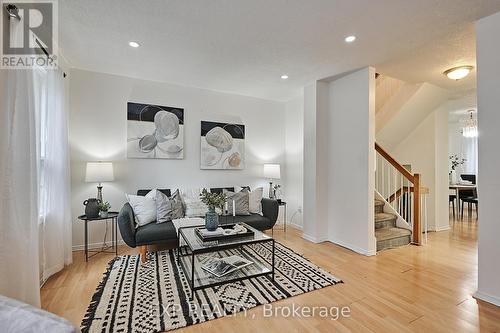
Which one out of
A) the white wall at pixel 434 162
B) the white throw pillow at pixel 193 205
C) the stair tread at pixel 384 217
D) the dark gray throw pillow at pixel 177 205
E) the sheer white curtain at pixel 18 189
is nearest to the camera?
the sheer white curtain at pixel 18 189

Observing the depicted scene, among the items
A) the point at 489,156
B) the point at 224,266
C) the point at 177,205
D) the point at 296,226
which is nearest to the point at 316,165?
the point at 296,226

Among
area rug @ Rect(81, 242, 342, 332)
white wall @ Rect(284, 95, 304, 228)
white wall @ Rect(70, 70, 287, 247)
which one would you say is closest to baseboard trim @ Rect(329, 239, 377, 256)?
area rug @ Rect(81, 242, 342, 332)

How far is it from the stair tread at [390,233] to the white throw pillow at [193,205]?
103 inches

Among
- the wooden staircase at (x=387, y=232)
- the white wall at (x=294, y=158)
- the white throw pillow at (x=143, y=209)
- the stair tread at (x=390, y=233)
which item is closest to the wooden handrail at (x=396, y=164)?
the wooden staircase at (x=387, y=232)

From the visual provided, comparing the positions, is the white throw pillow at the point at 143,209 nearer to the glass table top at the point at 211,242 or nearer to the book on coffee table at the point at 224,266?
the glass table top at the point at 211,242

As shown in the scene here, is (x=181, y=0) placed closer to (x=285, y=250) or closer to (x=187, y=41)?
(x=187, y=41)

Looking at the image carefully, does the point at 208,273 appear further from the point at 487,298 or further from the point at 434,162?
the point at 434,162

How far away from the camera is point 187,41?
2.51 metres

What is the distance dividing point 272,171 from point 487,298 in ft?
9.73

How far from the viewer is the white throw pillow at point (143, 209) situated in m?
3.02

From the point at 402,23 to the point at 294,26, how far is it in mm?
997

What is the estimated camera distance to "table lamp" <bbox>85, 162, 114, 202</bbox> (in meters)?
3.02

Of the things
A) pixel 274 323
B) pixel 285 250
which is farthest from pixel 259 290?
pixel 285 250

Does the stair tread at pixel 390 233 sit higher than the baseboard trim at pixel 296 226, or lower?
higher
